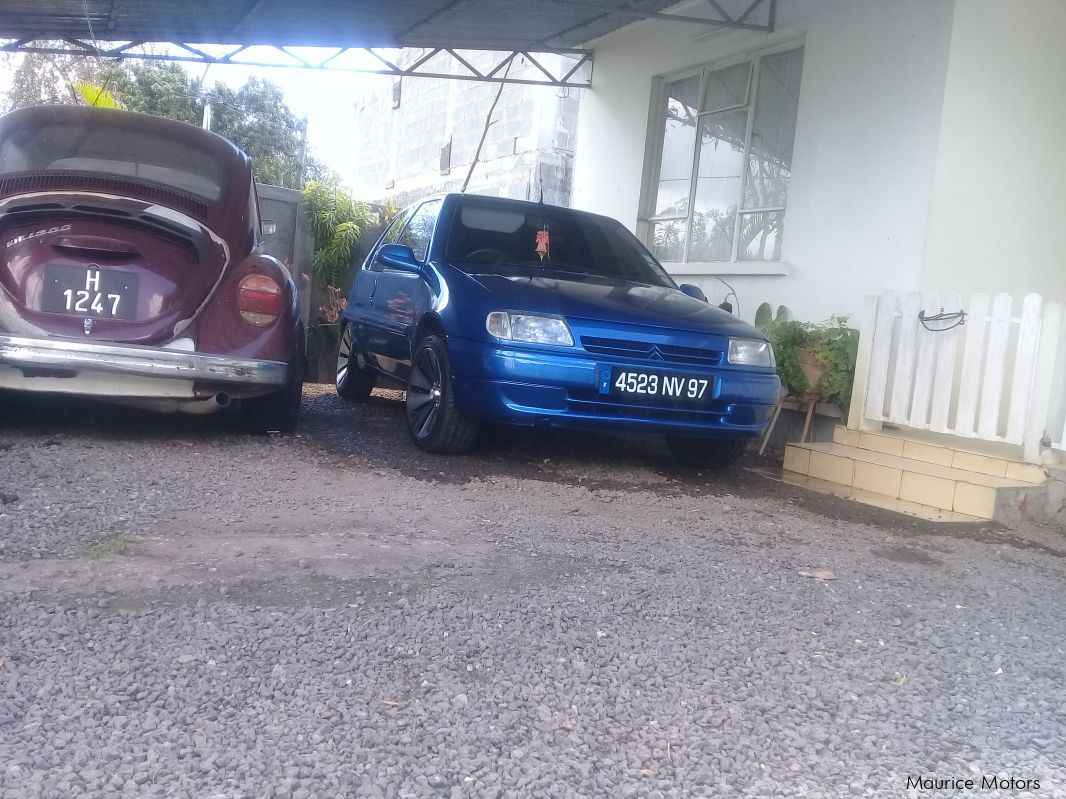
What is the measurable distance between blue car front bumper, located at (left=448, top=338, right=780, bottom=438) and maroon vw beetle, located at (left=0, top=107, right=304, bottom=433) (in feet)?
3.39

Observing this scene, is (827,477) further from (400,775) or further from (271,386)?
(400,775)

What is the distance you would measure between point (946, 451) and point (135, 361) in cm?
445

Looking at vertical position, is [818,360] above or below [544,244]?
below

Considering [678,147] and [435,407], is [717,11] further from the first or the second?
[435,407]

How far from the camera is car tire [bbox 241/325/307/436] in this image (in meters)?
5.69

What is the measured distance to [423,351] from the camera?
5.73 meters

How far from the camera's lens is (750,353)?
5.46 meters

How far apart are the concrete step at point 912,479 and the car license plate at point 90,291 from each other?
4023 mm

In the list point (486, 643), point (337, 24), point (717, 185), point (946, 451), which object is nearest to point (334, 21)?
point (337, 24)

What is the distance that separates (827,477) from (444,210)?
9.65 feet

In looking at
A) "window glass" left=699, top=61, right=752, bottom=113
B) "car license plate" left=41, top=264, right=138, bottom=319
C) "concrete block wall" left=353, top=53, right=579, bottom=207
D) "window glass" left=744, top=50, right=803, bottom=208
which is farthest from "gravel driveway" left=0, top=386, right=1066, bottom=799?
"concrete block wall" left=353, top=53, right=579, bottom=207

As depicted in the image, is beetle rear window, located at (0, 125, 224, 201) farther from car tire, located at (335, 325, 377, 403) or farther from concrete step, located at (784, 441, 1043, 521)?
concrete step, located at (784, 441, 1043, 521)

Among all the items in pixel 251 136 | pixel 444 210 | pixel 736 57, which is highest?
pixel 251 136

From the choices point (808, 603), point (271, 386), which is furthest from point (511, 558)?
point (271, 386)
